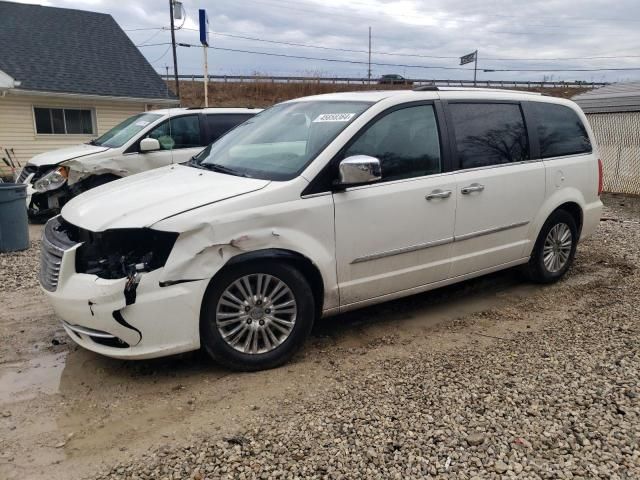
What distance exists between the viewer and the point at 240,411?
319cm

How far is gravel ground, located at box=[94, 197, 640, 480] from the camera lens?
2678 mm

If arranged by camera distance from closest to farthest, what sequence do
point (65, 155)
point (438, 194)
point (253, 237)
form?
point (253, 237), point (438, 194), point (65, 155)

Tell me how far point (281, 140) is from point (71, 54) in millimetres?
16560

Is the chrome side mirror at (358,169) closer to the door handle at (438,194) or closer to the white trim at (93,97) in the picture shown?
the door handle at (438,194)

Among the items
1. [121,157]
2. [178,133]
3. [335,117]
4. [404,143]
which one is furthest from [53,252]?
[178,133]

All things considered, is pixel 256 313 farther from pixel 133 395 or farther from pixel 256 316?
pixel 133 395

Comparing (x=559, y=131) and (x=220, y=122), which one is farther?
(x=220, y=122)

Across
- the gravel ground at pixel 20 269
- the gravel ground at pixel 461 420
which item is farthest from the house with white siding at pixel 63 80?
the gravel ground at pixel 461 420

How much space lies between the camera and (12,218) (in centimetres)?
698

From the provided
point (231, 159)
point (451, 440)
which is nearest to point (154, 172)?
point (231, 159)

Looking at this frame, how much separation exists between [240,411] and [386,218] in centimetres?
173

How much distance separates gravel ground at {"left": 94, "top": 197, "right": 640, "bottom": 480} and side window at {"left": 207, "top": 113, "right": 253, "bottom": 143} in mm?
5973

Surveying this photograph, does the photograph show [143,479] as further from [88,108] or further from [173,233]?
[88,108]

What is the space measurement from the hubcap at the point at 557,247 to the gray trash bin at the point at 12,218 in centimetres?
631
